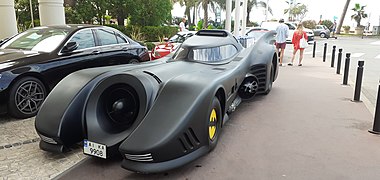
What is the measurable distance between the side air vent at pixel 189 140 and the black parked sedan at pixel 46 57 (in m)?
3.13

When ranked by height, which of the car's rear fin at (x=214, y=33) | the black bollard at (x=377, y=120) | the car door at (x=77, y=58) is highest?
the car's rear fin at (x=214, y=33)

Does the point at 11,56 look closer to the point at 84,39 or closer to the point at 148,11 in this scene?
the point at 84,39

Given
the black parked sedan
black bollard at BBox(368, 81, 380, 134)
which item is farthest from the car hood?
black bollard at BBox(368, 81, 380, 134)

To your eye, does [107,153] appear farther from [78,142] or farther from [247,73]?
[247,73]

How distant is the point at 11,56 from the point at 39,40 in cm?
85

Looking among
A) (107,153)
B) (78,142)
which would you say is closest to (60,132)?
(78,142)

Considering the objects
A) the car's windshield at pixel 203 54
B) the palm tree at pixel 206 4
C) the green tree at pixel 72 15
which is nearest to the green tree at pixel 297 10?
the palm tree at pixel 206 4

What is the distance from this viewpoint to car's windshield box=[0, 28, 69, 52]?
5.70 metres

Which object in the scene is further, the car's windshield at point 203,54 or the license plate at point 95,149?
the car's windshield at point 203,54

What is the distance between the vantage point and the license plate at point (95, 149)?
3.31 m

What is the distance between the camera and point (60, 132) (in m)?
3.49

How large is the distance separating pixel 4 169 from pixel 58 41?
291cm

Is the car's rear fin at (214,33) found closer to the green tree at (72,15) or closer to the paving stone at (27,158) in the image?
the paving stone at (27,158)

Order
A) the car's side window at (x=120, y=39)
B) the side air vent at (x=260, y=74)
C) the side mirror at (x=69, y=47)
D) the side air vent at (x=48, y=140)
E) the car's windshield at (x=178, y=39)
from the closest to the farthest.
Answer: the side air vent at (x=48, y=140)
the side mirror at (x=69, y=47)
the side air vent at (x=260, y=74)
the car's side window at (x=120, y=39)
the car's windshield at (x=178, y=39)
